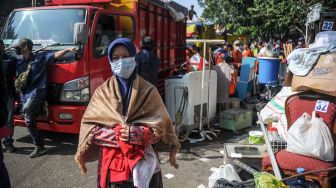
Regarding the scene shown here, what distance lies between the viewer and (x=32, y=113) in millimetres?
5012

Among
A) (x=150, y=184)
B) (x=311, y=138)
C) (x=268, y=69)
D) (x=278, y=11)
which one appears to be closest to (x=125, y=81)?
(x=150, y=184)

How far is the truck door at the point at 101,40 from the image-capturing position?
17.5 feet

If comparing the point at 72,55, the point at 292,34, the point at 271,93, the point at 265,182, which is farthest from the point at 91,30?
the point at 292,34

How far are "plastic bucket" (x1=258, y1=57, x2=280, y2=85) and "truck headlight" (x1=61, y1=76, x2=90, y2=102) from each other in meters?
6.89

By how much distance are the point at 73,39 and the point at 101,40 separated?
468 millimetres

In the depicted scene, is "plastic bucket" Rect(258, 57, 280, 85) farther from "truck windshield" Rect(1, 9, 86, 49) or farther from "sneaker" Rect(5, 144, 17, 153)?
"sneaker" Rect(5, 144, 17, 153)

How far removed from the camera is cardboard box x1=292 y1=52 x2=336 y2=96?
131 inches

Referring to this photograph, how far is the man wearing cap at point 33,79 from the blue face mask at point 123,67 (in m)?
2.87

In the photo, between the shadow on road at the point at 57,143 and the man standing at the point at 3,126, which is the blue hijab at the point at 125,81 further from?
the shadow on road at the point at 57,143

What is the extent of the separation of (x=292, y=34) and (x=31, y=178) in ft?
110

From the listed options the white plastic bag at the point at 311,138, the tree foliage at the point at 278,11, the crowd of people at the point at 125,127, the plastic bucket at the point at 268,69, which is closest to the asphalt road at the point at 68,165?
the white plastic bag at the point at 311,138

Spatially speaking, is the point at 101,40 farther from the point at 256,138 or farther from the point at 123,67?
the point at 123,67

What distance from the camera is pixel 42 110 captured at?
5152mm

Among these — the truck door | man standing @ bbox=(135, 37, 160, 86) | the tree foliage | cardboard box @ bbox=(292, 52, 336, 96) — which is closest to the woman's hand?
cardboard box @ bbox=(292, 52, 336, 96)
